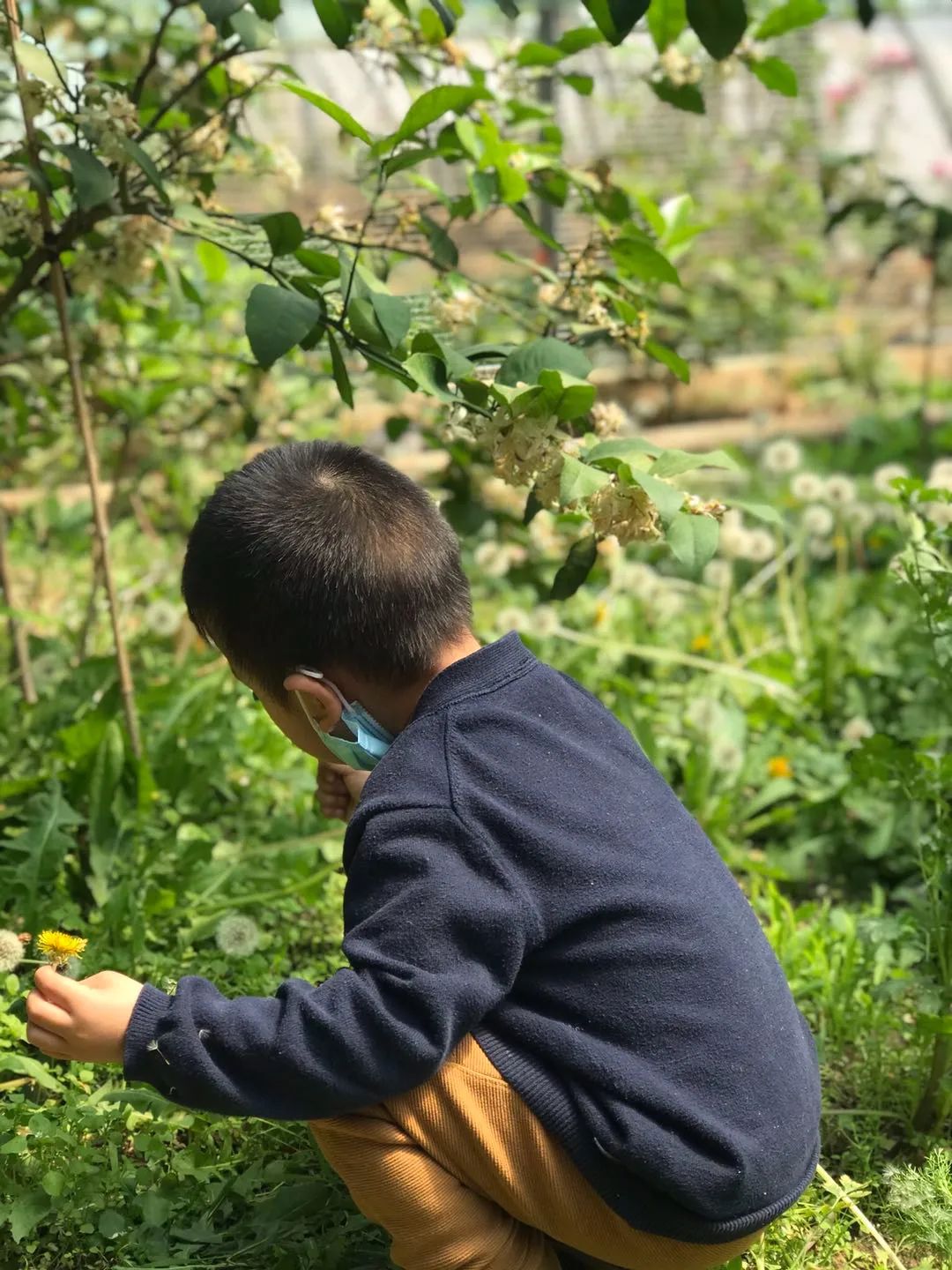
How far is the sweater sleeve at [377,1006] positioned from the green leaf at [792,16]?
1.25m

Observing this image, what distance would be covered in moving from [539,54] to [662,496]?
3.04ft

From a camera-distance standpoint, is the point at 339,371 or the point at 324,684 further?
the point at 339,371

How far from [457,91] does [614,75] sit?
5.56m

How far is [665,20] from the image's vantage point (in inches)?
72.9

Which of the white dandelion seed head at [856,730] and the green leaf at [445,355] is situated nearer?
the green leaf at [445,355]

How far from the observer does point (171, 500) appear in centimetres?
365

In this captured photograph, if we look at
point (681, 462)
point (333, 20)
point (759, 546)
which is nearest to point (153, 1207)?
point (681, 462)

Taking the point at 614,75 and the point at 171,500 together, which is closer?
the point at 171,500

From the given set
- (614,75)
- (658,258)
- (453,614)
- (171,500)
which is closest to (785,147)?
(614,75)

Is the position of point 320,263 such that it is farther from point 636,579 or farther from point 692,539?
point 636,579

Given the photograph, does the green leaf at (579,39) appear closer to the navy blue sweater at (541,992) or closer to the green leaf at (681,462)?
the green leaf at (681,462)

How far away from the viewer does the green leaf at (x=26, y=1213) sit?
1.53 m

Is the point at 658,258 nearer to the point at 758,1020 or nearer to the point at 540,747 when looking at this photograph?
the point at 540,747

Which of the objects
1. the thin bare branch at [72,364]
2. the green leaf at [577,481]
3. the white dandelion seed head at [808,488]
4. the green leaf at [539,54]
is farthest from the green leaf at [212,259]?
the white dandelion seed head at [808,488]
